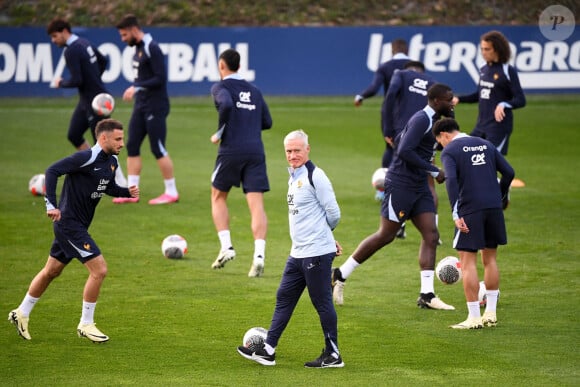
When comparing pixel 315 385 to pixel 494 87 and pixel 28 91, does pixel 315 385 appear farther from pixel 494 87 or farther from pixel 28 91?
pixel 28 91

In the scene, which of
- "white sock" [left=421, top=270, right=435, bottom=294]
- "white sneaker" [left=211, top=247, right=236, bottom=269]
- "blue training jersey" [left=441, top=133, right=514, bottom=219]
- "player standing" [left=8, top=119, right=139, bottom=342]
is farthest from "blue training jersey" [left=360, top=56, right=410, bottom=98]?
"player standing" [left=8, top=119, right=139, bottom=342]

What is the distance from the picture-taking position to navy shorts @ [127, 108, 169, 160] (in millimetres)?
16500

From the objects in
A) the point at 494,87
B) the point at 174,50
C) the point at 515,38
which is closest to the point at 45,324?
the point at 494,87

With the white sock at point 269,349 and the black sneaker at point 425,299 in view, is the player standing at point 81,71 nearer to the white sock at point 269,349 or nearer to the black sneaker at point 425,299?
the black sneaker at point 425,299

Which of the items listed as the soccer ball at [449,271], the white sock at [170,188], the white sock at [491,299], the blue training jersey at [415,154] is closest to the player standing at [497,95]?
the blue training jersey at [415,154]

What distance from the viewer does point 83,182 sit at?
380 inches

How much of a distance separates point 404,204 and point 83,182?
130 inches

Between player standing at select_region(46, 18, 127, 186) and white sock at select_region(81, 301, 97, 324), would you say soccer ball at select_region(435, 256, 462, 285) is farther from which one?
player standing at select_region(46, 18, 127, 186)

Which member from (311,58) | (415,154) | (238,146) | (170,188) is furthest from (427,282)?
(311,58)

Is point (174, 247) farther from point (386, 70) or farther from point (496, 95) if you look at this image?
point (496, 95)

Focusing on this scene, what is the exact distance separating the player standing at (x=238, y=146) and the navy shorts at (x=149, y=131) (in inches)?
159

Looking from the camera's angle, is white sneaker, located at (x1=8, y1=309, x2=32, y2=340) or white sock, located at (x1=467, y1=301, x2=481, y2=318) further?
white sock, located at (x1=467, y1=301, x2=481, y2=318)

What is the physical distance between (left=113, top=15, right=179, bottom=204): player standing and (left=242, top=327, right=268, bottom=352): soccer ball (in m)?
7.80

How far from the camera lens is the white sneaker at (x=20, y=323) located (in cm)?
961
